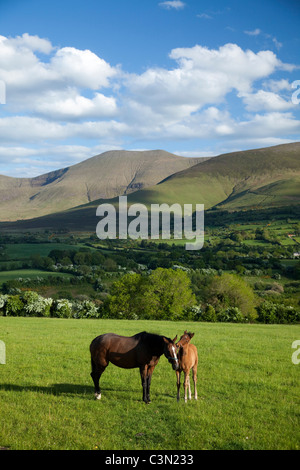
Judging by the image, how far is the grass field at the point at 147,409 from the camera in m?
8.67

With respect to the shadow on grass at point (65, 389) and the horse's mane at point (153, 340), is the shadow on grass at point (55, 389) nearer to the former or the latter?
the shadow on grass at point (65, 389)

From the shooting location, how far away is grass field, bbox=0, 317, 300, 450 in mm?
8672

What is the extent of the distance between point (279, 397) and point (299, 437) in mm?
2986

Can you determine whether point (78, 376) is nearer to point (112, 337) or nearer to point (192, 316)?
point (112, 337)

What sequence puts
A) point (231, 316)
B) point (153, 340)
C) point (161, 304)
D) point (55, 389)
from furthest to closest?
point (161, 304) → point (231, 316) → point (55, 389) → point (153, 340)

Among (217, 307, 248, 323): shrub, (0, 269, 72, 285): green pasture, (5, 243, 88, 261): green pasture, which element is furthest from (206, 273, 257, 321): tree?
(5, 243, 88, 261): green pasture

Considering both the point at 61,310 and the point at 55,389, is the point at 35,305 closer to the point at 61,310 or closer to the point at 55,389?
the point at 61,310

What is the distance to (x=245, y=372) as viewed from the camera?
14.8 meters

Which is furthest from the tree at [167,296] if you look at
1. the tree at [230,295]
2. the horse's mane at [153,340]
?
the horse's mane at [153,340]

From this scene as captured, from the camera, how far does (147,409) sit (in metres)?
10.6

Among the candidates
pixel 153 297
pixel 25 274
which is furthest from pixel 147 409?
pixel 25 274

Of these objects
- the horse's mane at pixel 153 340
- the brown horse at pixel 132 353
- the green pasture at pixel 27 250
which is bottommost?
the green pasture at pixel 27 250

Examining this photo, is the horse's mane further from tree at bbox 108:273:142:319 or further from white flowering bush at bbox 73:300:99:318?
white flowering bush at bbox 73:300:99:318
